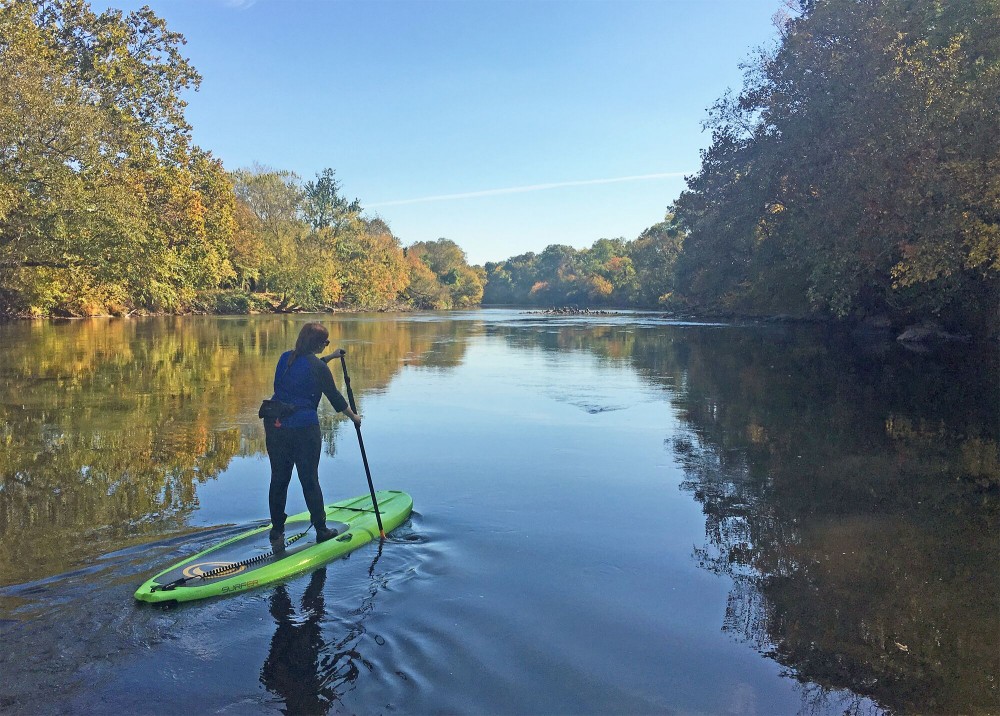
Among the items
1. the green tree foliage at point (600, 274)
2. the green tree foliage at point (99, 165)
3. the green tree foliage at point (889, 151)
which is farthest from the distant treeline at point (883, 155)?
the green tree foliage at point (600, 274)

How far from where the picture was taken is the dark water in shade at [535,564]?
13.8ft

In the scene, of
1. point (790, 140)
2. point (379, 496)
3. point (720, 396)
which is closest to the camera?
point (379, 496)

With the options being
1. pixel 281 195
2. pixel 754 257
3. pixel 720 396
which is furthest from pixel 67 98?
pixel 281 195

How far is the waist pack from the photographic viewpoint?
600 centimetres

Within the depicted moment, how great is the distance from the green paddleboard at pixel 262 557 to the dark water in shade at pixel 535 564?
0.13 m

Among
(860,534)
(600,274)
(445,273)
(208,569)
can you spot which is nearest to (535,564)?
(208,569)

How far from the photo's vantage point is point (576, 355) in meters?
26.8

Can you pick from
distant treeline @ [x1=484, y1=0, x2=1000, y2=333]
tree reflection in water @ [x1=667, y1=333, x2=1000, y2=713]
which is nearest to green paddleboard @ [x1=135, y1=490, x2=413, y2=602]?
tree reflection in water @ [x1=667, y1=333, x2=1000, y2=713]

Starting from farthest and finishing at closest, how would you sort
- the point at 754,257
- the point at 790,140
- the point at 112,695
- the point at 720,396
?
the point at 754,257 < the point at 790,140 < the point at 720,396 < the point at 112,695

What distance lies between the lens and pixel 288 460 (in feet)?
20.2

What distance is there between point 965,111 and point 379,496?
59.9ft

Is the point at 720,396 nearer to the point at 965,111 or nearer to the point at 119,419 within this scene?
the point at 965,111

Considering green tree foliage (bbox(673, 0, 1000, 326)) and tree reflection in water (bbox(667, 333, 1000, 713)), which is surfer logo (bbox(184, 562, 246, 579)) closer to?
tree reflection in water (bbox(667, 333, 1000, 713))

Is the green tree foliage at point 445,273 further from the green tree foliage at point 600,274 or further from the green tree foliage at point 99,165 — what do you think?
the green tree foliage at point 99,165
